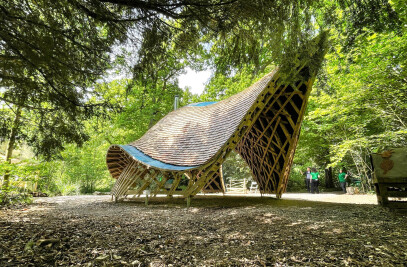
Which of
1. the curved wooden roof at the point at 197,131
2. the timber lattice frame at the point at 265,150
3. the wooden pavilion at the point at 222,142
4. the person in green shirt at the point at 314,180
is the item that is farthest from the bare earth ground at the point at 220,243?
the person in green shirt at the point at 314,180

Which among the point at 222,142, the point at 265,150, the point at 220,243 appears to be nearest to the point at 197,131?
the point at 222,142

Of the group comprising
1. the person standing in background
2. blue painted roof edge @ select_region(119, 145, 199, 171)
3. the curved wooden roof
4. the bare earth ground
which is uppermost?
the curved wooden roof

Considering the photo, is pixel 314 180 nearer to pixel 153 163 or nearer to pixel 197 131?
pixel 197 131

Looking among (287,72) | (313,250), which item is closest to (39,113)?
(287,72)

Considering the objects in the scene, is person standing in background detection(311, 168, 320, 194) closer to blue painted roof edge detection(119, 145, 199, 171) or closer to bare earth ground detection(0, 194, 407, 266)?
bare earth ground detection(0, 194, 407, 266)

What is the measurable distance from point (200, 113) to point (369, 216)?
6470 mm

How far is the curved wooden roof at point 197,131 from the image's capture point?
20.6 feet

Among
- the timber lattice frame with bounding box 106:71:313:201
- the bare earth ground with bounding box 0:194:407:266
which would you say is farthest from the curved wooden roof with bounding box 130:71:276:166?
the bare earth ground with bounding box 0:194:407:266

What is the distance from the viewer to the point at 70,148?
14.3m

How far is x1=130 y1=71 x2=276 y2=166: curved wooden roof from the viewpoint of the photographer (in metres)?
6.27

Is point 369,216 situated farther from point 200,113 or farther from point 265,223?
point 200,113

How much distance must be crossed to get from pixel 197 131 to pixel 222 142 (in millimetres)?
1907

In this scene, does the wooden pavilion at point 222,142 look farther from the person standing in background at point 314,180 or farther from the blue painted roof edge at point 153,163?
the person standing in background at point 314,180

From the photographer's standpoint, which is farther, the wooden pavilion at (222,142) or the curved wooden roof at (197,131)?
the curved wooden roof at (197,131)
